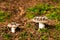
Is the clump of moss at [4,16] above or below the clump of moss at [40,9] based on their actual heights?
below

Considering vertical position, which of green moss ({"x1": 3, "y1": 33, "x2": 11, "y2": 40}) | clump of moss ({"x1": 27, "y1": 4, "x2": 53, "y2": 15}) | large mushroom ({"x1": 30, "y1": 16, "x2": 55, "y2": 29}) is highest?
clump of moss ({"x1": 27, "y1": 4, "x2": 53, "y2": 15})

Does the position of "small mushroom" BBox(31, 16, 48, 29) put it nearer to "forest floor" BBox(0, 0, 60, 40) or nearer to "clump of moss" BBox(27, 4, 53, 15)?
"forest floor" BBox(0, 0, 60, 40)

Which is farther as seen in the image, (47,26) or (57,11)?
(57,11)

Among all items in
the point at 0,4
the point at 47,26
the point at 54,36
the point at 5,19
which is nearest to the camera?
the point at 54,36

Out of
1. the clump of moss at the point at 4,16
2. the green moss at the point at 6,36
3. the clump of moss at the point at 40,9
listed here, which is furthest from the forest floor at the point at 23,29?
the clump of moss at the point at 40,9

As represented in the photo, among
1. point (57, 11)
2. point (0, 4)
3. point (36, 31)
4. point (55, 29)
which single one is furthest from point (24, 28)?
point (0, 4)

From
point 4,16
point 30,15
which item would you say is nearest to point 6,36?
point 4,16

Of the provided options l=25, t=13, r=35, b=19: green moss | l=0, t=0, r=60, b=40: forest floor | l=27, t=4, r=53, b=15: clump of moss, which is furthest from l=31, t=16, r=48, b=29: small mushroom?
l=27, t=4, r=53, b=15: clump of moss

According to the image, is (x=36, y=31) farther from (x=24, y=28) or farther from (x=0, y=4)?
(x=0, y=4)

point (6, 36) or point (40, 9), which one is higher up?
point (40, 9)

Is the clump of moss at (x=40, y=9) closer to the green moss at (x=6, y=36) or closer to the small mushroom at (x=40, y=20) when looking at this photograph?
the small mushroom at (x=40, y=20)

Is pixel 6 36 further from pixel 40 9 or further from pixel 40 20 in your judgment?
pixel 40 9
